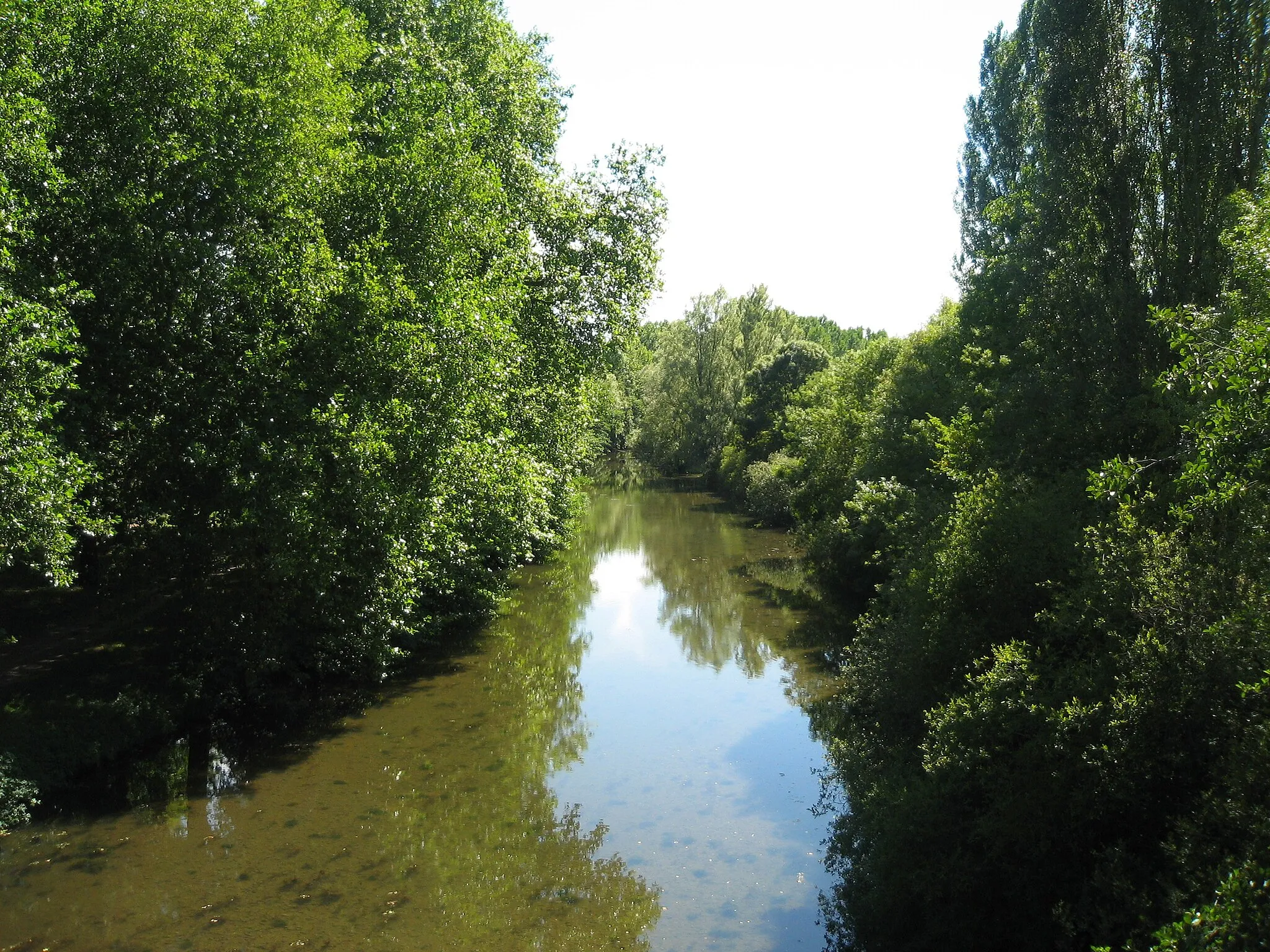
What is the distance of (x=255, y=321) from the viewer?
47.0 feet

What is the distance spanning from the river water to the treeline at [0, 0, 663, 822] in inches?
106

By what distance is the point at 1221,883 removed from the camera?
5.30 meters

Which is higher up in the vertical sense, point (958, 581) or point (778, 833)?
point (958, 581)

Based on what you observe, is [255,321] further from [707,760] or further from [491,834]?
[707,760]

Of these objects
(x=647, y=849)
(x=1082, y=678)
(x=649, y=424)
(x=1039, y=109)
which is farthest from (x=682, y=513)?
(x=1082, y=678)

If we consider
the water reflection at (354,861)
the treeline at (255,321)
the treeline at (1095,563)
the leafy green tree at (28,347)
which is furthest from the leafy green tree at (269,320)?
the treeline at (1095,563)

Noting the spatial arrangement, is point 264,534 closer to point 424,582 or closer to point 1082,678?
point 424,582

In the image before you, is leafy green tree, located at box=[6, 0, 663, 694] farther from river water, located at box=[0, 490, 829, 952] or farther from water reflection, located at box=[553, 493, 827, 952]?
water reflection, located at box=[553, 493, 827, 952]

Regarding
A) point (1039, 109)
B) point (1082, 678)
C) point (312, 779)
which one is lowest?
point (312, 779)

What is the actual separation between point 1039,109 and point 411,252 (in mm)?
12216

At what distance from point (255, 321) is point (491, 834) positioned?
30.0 feet

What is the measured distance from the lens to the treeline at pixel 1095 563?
6.91 metres

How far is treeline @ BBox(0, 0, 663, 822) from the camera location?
44.0ft

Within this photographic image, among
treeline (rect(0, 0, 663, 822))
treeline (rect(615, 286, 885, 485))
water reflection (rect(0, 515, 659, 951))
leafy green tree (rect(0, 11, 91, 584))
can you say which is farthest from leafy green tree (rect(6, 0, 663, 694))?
treeline (rect(615, 286, 885, 485))
